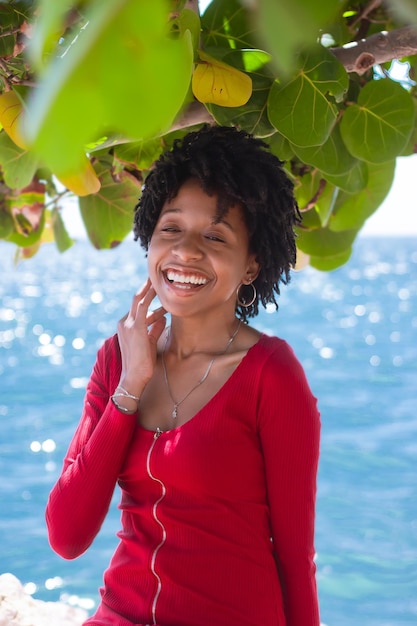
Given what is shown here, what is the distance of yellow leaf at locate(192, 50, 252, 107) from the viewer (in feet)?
3.81

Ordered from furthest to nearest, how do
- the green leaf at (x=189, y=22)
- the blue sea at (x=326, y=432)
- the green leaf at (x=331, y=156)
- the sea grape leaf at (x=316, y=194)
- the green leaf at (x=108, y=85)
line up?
the blue sea at (x=326, y=432), the sea grape leaf at (x=316, y=194), the green leaf at (x=331, y=156), the green leaf at (x=189, y=22), the green leaf at (x=108, y=85)

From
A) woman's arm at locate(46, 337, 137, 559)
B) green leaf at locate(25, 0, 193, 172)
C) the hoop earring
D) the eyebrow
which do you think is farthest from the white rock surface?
green leaf at locate(25, 0, 193, 172)

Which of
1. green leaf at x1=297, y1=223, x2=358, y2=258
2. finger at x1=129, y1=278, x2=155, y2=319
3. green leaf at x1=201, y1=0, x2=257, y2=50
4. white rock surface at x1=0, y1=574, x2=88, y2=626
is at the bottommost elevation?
white rock surface at x1=0, y1=574, x2=88, y2=626

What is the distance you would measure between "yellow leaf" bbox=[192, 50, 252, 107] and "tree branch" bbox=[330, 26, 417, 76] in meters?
0.19

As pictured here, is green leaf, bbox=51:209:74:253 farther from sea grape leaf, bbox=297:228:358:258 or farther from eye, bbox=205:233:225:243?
eye, bbox=205:233:225:243

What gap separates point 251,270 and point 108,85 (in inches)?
46.4

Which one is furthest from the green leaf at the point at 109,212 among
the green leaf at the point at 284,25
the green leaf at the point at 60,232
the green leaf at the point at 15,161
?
the green leaf at the point at 284,25

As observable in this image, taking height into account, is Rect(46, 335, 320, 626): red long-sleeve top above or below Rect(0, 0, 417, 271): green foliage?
below

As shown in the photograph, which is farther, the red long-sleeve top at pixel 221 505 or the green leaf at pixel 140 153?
the green leaf at pixel 140 153

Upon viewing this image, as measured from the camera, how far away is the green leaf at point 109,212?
1714 mm

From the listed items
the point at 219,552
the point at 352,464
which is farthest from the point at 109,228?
the point at 352,464

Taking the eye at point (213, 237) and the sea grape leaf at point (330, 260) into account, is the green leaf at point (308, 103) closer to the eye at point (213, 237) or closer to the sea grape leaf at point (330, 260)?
the eye at point (213, 237)

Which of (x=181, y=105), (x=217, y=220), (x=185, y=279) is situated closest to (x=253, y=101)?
(x=217, y=220)

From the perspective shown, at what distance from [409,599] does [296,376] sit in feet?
12.3
